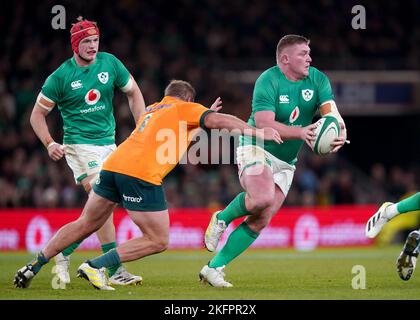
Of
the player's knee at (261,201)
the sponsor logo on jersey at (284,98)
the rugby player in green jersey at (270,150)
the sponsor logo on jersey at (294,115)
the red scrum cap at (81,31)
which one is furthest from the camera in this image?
the red scrum cap at (81,31)

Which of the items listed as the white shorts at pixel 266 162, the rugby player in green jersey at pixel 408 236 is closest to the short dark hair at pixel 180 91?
the white shorts at pixel 266 162

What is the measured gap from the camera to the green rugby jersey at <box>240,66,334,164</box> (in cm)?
943

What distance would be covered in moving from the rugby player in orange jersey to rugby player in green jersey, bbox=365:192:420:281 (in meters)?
1.85

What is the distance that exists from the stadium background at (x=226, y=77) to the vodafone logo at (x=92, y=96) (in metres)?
7.34

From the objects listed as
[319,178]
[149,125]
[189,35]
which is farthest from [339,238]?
[149,125]

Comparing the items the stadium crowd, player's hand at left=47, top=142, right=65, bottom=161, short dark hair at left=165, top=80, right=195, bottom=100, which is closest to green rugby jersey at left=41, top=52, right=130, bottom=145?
player's hand at left=47, top=142, right=65, bottom=161

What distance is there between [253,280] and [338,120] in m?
2.20

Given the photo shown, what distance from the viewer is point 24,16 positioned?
829 inches

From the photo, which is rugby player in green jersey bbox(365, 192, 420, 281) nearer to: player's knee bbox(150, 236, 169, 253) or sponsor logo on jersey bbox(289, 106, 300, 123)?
sponsor logo on jersey bbox(289, 106, 300, 123)

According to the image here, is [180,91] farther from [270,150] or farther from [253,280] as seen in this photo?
[253,280]

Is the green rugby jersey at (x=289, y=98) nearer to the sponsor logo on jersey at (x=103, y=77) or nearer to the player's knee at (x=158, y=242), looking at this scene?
the player's knee at (x=158, y=242)

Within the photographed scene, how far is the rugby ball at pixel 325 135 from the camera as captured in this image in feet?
29.2

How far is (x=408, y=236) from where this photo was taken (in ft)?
31.3

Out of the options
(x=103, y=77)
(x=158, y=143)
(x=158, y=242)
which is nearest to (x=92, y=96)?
(x=103, y=77)
